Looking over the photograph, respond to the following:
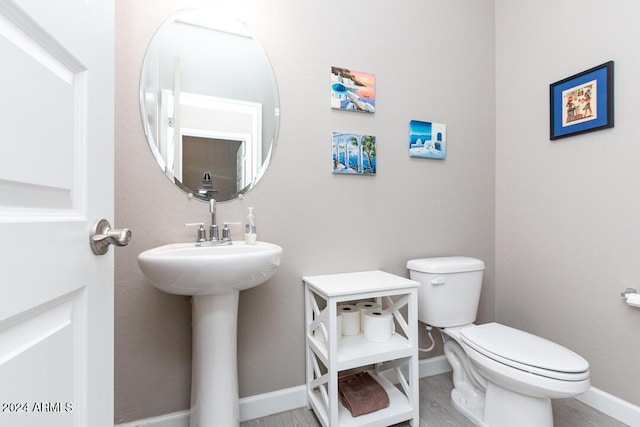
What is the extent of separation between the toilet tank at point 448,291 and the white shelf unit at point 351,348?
0.19 m

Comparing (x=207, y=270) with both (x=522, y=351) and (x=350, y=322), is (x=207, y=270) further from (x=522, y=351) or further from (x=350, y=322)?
(x=522, y=351)

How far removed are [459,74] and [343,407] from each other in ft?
6.57

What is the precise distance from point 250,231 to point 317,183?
437 mm

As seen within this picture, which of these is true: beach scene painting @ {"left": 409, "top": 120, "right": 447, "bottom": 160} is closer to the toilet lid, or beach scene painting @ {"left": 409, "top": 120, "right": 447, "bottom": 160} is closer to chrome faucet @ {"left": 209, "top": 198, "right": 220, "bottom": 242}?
the toilet lid

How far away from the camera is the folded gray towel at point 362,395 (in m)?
1.33

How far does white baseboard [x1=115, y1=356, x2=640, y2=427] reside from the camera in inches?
51.3

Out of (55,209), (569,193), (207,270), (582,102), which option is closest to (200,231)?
(207,270)

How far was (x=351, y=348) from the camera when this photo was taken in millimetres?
1337

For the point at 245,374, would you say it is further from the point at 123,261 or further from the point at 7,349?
the point at 7,349

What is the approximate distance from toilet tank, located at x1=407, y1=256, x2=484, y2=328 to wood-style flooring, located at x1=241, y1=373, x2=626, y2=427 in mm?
394

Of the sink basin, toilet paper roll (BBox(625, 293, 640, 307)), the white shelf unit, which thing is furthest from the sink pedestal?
toilet paper roll (BBox(625, 293, 640, 307))

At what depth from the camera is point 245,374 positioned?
142cm

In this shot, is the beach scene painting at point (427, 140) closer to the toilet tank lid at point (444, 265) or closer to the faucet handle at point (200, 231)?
the toilet tank lid at point (444, 265)

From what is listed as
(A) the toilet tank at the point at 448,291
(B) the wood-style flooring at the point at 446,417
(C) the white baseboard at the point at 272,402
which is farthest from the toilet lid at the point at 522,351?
(C) the white baseboard at the point at 272,402
